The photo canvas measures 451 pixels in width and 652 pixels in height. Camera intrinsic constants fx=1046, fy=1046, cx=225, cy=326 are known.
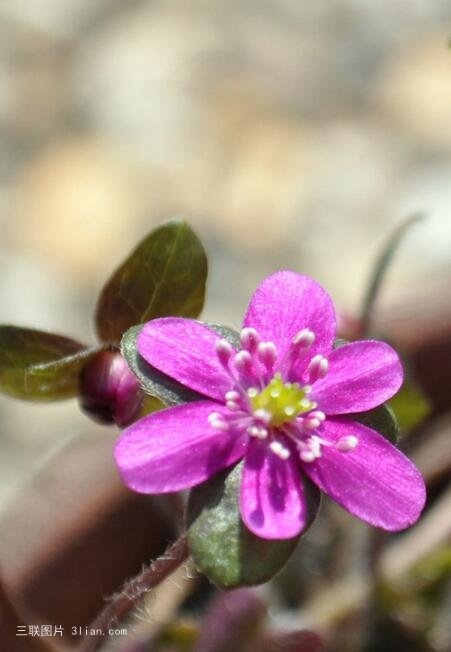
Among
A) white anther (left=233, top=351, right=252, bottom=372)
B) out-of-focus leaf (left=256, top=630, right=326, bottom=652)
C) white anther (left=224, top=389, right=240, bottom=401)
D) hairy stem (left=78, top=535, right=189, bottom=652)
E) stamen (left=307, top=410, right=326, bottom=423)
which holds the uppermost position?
white anther (left=233, top=351, right=252, bottom=372)

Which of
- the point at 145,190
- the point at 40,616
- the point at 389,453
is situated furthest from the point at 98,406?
the point at 145,190

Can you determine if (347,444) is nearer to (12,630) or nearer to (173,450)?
(173,450)

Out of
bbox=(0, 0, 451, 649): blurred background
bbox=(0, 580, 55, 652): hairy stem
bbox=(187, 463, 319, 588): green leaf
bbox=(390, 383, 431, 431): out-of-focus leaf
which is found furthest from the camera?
bbox=(0, 0, 451, 649): blurred background

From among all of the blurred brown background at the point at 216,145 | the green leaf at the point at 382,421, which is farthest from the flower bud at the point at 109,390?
the blurred brown background at the point at 216,145

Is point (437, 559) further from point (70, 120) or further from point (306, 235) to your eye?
point (70, 120)

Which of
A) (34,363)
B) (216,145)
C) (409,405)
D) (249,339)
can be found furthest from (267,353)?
(216,145)

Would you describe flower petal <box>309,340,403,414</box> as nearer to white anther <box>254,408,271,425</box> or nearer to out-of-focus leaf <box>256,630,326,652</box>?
white anther <box>254,408,271,425</box>

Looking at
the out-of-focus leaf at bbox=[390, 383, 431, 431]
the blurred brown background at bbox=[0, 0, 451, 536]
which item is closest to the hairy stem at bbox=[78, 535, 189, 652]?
the out-of-focus leaf at bbox=[390, 383, 431, 431]

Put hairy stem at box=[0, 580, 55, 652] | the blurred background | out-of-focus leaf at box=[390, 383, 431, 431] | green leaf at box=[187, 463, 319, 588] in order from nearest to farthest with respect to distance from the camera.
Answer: green leaf at box=[187, 463, 319, 588] → hairy stem at box=[0, 580, 55, 652] → out-of-focus leaf at box=[390, 383, 431, 431] → the blurred background
